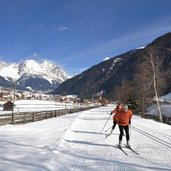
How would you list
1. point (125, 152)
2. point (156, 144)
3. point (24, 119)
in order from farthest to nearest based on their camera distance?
point (24, 119), point (156, 144), point (125, 152)

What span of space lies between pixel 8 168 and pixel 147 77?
42978 mm

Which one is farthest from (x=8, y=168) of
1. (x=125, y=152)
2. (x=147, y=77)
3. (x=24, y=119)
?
(x=147, y=77)

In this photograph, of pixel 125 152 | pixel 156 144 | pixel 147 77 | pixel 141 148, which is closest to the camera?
pixel 125 152

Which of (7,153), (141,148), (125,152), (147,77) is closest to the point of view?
(7,153)

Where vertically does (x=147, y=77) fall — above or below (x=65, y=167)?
above

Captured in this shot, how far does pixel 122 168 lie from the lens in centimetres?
1120

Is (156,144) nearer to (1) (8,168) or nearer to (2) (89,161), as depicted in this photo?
(2) (89,161)

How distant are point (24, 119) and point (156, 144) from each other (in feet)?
61.4

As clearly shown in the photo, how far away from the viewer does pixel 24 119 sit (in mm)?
33844

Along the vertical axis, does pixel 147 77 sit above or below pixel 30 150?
above

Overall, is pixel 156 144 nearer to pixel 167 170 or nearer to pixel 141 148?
pixel 141 148

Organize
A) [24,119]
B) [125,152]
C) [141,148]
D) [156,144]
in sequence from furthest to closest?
[24,119] → [156,144] → [141,148] → [125,152]

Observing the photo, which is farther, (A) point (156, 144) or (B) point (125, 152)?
(A) point (156, 144)

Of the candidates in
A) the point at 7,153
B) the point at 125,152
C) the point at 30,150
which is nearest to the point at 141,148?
the point at 125,152
